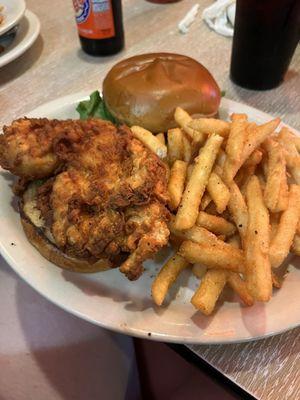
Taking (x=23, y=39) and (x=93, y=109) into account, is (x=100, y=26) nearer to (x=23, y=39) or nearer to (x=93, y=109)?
(x=23, y=39)

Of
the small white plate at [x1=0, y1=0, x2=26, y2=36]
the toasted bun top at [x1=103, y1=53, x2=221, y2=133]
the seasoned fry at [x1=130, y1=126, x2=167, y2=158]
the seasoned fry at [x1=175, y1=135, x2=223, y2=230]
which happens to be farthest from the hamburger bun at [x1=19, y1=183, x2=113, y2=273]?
the small white plate at [x1=0, y1=0, x2=26, y2=36]

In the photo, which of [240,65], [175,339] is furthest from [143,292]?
[240,65]

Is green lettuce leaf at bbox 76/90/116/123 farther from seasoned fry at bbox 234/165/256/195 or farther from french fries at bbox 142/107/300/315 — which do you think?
seasoned fry at bbox 234/165/256/195

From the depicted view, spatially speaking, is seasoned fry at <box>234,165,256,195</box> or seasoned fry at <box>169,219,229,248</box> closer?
seasoned fry at <box>169,219,229,248</box>

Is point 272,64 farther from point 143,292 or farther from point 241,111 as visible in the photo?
point 143,292

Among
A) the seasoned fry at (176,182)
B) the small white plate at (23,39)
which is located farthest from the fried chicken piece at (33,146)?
the small white plate at (23,39)

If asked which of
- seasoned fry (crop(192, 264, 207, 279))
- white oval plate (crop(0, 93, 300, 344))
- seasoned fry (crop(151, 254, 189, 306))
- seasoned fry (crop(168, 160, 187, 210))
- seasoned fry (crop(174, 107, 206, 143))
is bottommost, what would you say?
white oval plate (crop(0, 93, 300, 344))

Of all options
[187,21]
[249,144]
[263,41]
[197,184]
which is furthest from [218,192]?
[187,21]
